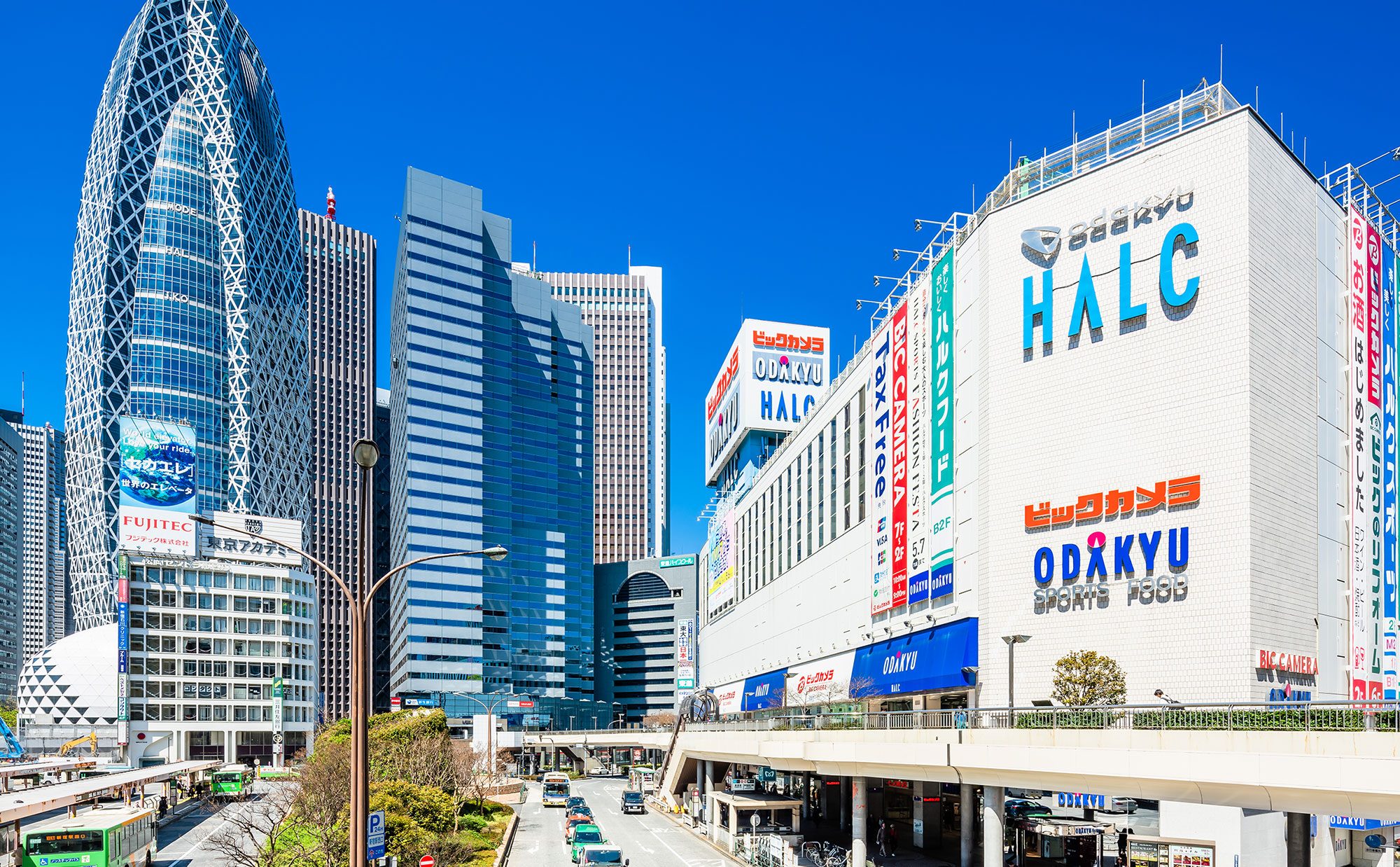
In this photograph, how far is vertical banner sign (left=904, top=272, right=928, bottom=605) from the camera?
69562 mm

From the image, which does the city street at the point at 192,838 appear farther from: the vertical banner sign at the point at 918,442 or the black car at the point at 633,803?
the vertical banner sign at the point at 918,442

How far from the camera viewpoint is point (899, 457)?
7300 cm

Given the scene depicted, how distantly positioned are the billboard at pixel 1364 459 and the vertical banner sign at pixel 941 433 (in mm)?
19725

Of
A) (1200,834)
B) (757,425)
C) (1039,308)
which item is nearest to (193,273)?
(757,425)

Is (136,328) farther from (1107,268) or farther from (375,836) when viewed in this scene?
(375,836)

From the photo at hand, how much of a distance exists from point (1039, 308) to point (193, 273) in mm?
168984

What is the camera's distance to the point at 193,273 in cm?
19675

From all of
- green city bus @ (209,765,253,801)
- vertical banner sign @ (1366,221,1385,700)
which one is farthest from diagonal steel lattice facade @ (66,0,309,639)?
vertical banner sign @ (1366,221,1385,700)

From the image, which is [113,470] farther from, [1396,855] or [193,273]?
[1396,855]

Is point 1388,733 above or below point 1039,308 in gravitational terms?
below

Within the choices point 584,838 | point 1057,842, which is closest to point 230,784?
point 584,838

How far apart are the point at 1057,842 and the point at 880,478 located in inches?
1095

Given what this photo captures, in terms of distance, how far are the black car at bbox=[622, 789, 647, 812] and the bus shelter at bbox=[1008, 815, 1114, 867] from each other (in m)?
43.3

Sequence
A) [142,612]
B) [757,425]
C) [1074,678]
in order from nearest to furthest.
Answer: [1074,678]
[757,425]
[142,612]
